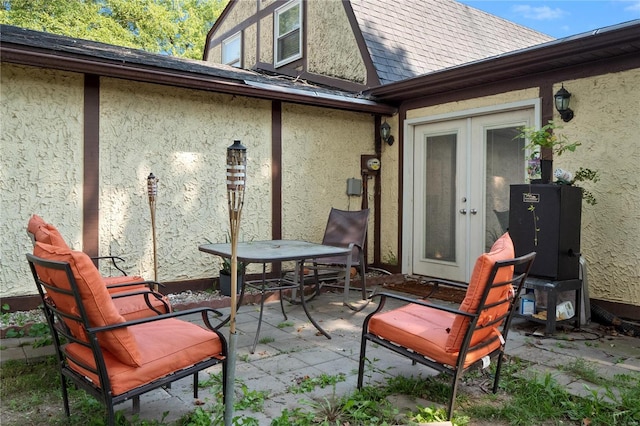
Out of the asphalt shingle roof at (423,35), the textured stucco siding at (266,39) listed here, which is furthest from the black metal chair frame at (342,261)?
the textured stucco siding at (266,39)

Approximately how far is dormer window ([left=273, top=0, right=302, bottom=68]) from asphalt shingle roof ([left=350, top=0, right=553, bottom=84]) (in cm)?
145

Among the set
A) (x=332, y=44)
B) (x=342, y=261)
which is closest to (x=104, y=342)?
(x=342, y=261)

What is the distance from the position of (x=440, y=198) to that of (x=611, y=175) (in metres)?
2.17

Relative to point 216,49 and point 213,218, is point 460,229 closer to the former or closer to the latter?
point 213,218

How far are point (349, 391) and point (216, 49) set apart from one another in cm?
1066

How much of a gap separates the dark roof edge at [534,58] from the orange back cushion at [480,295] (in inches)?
103

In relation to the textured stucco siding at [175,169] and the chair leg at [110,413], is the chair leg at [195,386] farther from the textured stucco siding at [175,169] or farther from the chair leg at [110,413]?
the textured stucco siding at [175,169]

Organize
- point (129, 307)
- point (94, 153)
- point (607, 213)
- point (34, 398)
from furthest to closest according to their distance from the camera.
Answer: point (94, 153) → point (607, 213) → point (129, 307) → point (34, 398)

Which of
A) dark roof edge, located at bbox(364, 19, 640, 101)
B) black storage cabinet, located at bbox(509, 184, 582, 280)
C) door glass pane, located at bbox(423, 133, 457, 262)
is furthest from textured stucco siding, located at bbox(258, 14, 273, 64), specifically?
black storage cabinet, located at bbox(509, 184, 582, 280)

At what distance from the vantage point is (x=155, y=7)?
18.0 m

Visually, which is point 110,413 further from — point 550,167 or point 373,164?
point 373,164

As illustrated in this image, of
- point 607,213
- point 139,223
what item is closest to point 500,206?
point 607,213

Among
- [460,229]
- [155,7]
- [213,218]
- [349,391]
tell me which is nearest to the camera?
[349,391]

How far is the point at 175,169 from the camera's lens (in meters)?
5.32
